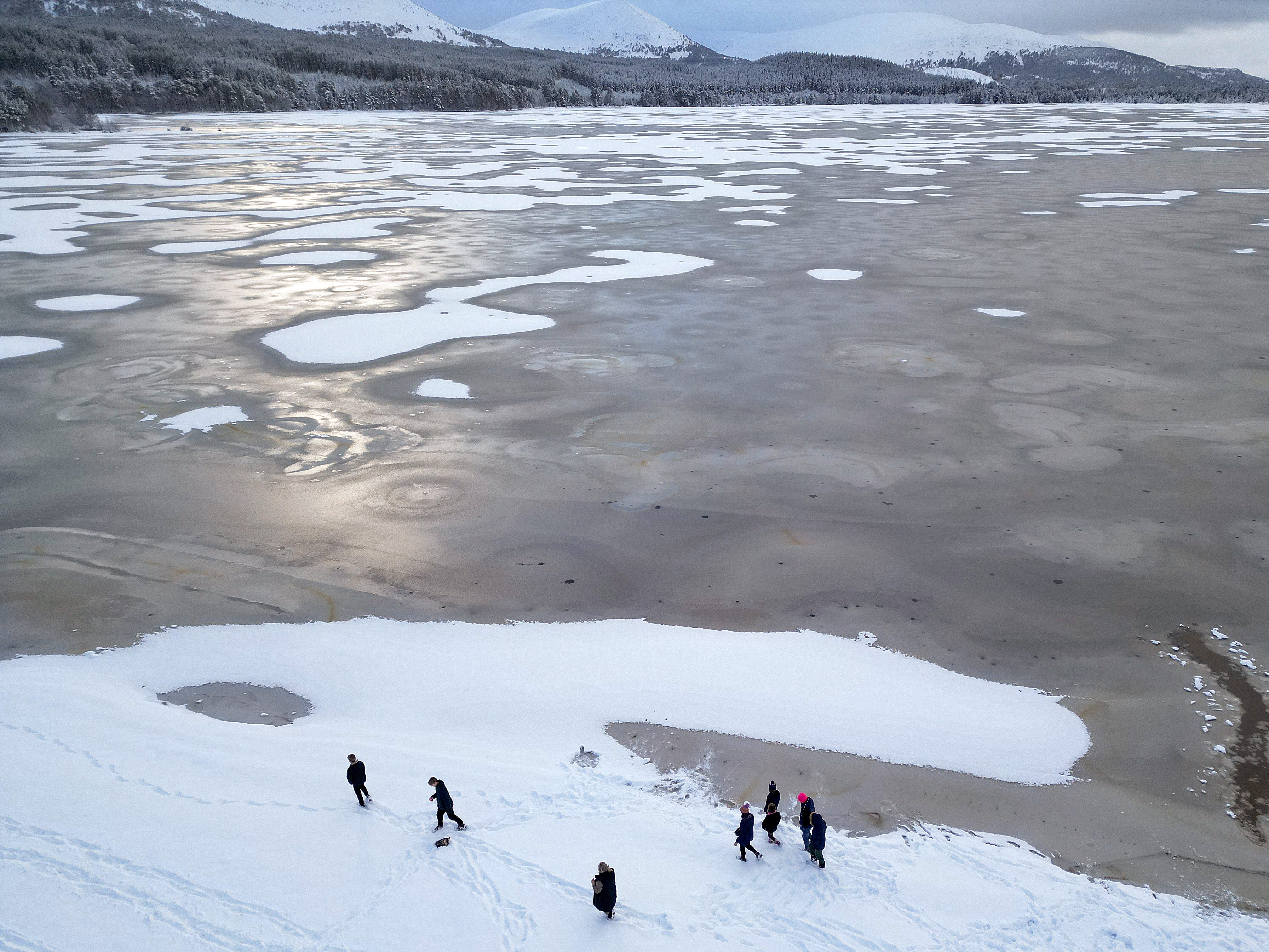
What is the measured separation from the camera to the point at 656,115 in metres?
73.1

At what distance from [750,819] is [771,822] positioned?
0.55ft

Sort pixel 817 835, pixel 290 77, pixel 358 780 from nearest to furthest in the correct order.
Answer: pixel 817 835
pixel 358 780
pixel 290 77

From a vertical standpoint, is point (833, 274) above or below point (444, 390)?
above

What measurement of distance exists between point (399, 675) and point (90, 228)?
1878 centimetres

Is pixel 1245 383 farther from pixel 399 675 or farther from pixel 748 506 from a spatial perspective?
pixel 399 675

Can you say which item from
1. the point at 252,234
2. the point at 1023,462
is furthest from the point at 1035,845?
the point at 252,234

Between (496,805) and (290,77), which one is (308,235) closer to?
(496,805)

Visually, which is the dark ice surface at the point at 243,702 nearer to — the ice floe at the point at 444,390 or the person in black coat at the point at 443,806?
the person in black coat at the point at 443,806

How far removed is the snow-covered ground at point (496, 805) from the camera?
13.5 feet

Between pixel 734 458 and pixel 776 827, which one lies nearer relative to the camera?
pixel 776 827

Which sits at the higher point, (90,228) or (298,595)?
(90,228)

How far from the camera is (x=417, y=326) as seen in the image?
1267 cm

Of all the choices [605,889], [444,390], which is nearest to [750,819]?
[605,889]

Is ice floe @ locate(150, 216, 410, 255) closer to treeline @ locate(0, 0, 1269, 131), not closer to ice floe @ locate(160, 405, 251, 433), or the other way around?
ice floe @ locate(160, 405, 251, 433)
